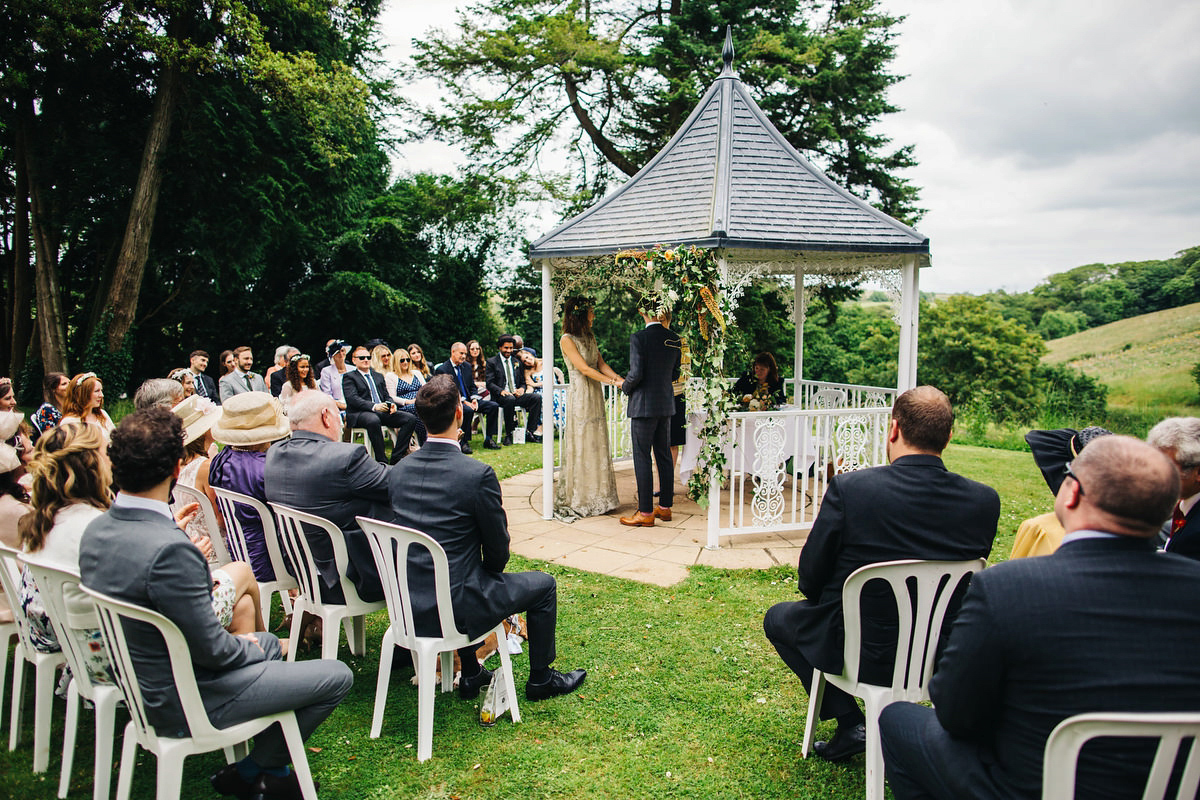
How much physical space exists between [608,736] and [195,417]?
3248mm

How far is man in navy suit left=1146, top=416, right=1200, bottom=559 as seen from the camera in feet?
8.63

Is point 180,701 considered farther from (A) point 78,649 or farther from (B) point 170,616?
(A) point 78,649

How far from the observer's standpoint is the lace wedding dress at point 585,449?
7.56 metres

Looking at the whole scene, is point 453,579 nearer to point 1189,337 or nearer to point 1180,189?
point 1189,337

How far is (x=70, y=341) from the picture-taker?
61.9ft

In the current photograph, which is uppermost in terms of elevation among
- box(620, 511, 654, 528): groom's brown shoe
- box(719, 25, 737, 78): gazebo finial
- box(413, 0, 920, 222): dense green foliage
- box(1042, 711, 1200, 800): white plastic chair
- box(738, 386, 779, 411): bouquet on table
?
box(413, 0, 920, 222): dense green foliage

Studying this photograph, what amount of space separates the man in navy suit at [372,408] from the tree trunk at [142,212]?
7.31m

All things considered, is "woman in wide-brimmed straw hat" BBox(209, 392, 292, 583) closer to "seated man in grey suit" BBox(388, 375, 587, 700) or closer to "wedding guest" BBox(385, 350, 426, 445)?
"seated man in grey suit" BBox(388, 375, 587, 700)

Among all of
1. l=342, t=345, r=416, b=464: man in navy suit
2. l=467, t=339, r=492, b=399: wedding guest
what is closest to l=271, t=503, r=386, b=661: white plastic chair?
l=342, t=345, r=416, b=464: man in navy suit

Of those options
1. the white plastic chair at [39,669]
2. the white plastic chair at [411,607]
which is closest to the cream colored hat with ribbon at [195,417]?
the white plastic chair at [39,669]

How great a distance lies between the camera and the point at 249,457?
401cm

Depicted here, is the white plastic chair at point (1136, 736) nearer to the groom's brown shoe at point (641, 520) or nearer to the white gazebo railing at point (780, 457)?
the white gazebo railing at point (780, 457)

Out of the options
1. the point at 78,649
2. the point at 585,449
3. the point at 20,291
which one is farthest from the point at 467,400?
the point at 20,291

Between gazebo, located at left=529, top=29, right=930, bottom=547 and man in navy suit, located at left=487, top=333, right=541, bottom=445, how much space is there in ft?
15.7
